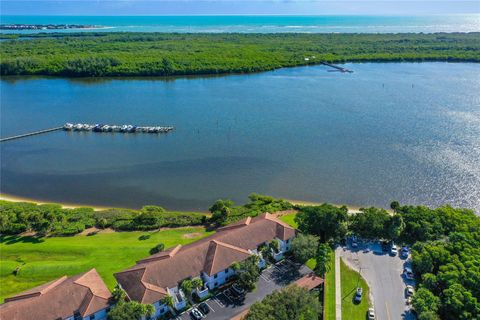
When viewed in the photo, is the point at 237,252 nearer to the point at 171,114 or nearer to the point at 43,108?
the point at 171,114

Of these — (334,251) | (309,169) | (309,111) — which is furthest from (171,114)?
(334,251)

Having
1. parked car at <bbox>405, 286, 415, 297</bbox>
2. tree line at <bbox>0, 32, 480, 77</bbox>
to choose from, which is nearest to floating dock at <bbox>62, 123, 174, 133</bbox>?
tree line at <bbox>0, 32, 480, 77</bbox>

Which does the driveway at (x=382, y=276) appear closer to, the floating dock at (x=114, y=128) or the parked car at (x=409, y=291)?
the parked car at (x=409, y=291)

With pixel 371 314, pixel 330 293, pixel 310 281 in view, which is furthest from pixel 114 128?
pixel 371 314

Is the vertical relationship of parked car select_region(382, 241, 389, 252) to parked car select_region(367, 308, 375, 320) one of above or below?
above

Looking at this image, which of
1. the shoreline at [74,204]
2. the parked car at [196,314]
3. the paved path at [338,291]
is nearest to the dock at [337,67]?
the shoreline at [74,204]

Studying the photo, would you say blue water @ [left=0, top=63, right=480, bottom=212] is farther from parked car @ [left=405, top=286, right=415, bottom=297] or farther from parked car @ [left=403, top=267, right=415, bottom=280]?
parked car @ [left=405, top=286, right=415, bottom=297]

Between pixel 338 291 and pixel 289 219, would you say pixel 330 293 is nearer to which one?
pixel 338 291
